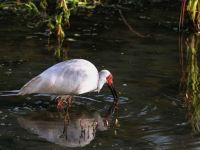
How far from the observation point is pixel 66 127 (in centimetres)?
777

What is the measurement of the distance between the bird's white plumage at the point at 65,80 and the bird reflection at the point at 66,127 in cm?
30

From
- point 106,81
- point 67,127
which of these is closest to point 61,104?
point 106,81

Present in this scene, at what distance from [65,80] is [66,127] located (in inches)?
32.6

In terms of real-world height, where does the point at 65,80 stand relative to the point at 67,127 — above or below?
above

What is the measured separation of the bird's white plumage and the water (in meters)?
0.23

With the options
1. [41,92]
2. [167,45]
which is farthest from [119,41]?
[41,92]

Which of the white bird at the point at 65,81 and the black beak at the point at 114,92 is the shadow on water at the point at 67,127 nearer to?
the white bird at the point at 65,81

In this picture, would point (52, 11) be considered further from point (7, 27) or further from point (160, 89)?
point (160, 89)

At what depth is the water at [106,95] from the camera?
7375mm

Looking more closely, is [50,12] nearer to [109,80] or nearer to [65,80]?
[109,80]

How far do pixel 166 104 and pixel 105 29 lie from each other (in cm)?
428

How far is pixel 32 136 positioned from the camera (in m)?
7.41

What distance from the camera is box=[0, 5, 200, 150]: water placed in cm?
738

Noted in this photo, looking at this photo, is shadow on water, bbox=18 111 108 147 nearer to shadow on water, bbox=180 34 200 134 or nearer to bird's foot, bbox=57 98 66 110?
bird's foot, bbox=57 98 66 110
